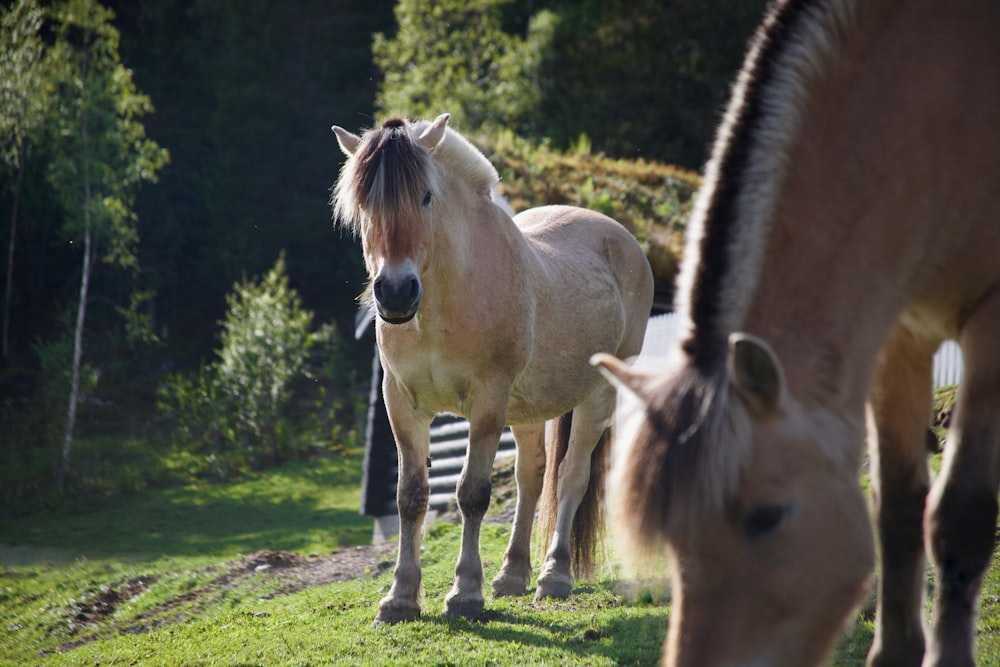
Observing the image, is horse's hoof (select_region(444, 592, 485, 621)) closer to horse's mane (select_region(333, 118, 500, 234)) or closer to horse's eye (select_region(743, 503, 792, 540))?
horse's mane (select_region(333, 118, 500, 234))

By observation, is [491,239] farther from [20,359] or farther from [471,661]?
[20,359]

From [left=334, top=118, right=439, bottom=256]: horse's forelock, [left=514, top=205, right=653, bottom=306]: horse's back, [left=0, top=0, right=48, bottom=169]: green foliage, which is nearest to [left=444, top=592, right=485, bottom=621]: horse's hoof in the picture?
[left=334, top=118, right=439, bottom=256]: horse's forelock

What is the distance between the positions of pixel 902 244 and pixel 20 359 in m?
33.8

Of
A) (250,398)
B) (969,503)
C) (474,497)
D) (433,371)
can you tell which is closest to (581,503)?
(474,497)

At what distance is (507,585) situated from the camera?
19.3ft

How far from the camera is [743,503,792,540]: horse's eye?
7.78 ft

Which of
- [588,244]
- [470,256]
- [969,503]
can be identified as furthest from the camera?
[588,244]

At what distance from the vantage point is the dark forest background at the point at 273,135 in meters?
29.4

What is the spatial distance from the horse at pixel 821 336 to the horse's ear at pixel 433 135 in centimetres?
243

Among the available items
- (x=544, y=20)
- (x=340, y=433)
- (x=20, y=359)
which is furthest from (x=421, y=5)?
(x=20, y=359)

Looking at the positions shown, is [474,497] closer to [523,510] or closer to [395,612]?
[395,612]

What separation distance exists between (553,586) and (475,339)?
164 centimetres

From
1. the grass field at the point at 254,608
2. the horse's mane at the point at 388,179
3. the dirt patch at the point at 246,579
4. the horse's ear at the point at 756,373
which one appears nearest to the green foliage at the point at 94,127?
the grass field at the point at 254,608

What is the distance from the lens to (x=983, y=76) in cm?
293
